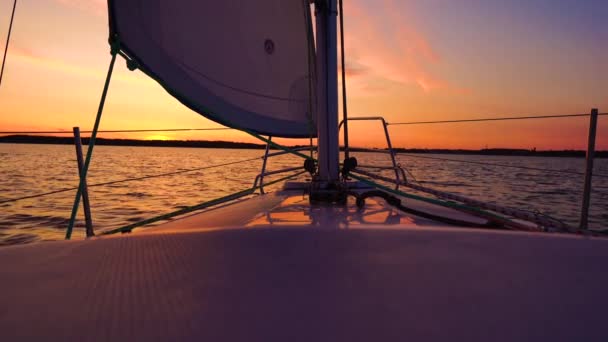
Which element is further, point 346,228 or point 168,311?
point 346,228

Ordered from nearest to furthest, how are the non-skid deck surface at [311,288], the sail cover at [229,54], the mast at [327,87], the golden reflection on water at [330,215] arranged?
1. the non-skid deck surface at [311,288]
2. the golden reflection on water at [330,215]
3. the sail cover at [229,54]
4. the mast at [327,87]

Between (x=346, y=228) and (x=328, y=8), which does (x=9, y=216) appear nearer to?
(x=328, y=8)

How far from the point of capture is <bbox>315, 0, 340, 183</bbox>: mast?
298 cm

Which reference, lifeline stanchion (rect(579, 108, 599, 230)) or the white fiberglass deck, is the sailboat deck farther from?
the white fiberglass deck

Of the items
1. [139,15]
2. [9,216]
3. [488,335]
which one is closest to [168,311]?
[488,335]

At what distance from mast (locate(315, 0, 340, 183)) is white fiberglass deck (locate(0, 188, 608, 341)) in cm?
174

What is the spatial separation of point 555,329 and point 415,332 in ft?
0.78

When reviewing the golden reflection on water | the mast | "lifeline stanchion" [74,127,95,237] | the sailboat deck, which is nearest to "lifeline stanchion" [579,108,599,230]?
the sailboat deck

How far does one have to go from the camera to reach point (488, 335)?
2.15 ft

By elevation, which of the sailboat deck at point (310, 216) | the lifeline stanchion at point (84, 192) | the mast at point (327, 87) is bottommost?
the sailboat deck at point (310, 216)

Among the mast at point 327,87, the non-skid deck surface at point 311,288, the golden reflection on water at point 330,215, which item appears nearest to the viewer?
the non-skid deck surface at point 311,288

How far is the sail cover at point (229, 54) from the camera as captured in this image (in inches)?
104

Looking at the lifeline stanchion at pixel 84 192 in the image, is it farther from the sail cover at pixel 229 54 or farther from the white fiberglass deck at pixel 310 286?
the white fiberglass deck at pixel 310 286

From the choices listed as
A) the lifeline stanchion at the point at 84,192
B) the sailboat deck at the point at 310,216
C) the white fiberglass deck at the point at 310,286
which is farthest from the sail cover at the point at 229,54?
the white fiberglass deck at the point at 310,286
